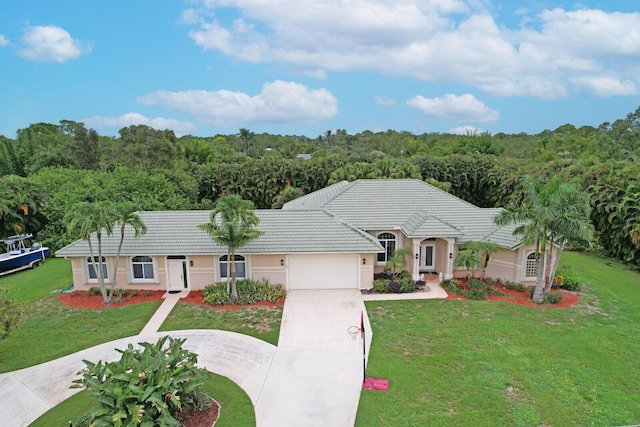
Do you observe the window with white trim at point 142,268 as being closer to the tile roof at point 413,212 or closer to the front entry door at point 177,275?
the front entry door at point 177,275

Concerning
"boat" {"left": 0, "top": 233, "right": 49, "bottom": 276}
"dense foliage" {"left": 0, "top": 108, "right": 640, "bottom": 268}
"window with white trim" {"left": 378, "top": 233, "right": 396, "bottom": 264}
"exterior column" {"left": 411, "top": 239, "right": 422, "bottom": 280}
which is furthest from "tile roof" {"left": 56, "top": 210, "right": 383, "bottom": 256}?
"dense foliage" {"left": 0, "top": 108, "right": 640, "bottom": 268}

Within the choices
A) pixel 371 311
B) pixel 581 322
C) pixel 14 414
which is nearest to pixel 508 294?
pixel 581 322

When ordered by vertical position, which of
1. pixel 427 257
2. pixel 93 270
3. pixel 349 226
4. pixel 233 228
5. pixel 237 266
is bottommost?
pixel 427 257

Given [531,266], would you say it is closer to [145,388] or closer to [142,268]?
[145,388]

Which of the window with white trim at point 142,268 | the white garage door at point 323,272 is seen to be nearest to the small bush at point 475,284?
the white garage door at point 323,272

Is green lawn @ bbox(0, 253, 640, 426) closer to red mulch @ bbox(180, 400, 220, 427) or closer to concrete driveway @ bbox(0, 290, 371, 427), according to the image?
red mulch @ bbox(180, 400, 220, 427)

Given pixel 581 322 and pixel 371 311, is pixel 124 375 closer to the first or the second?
pixel 371 311

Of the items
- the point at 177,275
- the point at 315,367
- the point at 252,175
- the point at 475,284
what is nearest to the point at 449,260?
the point at 475,284
